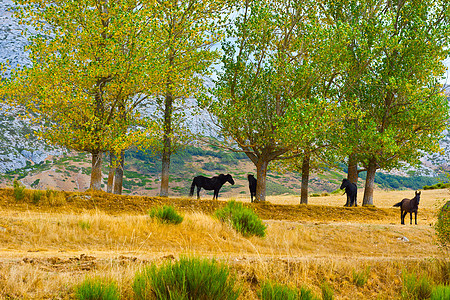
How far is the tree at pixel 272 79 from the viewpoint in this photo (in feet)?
67.6

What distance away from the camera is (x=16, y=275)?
6172mm

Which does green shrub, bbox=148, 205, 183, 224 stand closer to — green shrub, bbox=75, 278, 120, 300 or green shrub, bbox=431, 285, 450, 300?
green shrub, bbox=75, 278, 120, 300

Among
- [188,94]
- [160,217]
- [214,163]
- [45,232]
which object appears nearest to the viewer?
[45,232]

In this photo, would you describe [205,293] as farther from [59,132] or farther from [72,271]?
[59,132]

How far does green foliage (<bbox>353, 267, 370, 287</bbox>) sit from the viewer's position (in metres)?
9.21

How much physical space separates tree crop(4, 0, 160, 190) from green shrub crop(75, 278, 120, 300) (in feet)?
40.8

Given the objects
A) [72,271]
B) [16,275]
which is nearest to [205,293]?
[72,271]

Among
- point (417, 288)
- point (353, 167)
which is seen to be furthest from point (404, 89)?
point (417, 288)

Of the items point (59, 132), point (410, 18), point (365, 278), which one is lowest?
point (365, 278)

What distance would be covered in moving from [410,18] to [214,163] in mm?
151992

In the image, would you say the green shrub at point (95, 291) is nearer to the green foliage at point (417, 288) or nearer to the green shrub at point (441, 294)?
the green shrub at point (441, 294)

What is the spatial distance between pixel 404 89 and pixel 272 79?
8.71 metres

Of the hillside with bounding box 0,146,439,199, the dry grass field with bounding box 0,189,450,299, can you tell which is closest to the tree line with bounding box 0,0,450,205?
the dry grass field with bounding box 0,189,450,299

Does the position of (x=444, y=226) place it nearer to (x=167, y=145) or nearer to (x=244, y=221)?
(x=244, y=221)
